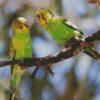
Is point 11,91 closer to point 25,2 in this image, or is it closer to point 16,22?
point 16,22

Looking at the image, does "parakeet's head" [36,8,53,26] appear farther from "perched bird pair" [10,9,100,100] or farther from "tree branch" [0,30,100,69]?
"tree branch" [0,30,100,69]

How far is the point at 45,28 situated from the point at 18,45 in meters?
0.11

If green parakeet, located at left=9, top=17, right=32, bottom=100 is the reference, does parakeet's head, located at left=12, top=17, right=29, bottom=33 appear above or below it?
above

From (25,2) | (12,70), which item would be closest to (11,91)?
(12,70)

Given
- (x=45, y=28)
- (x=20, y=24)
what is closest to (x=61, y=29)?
(x=45, y=28)

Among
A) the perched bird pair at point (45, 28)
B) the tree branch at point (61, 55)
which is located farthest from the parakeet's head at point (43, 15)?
the tree branch at point (61, 55)

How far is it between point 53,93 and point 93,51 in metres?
3.22

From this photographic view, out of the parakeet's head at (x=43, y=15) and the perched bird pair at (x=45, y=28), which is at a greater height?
the parakeet's head at (x=43, y=15)

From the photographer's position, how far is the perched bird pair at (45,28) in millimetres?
949

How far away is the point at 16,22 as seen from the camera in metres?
0.95

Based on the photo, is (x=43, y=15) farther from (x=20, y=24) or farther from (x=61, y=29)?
(x=61, y=29)

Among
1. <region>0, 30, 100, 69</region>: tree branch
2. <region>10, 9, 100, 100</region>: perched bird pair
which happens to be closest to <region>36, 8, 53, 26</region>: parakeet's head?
<region>10, 9, 100, 100</region>: perched bird pair

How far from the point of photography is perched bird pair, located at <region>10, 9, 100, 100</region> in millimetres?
949

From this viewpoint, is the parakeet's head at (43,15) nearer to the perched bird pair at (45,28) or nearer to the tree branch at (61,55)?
the perched bird pair at (45,28)
